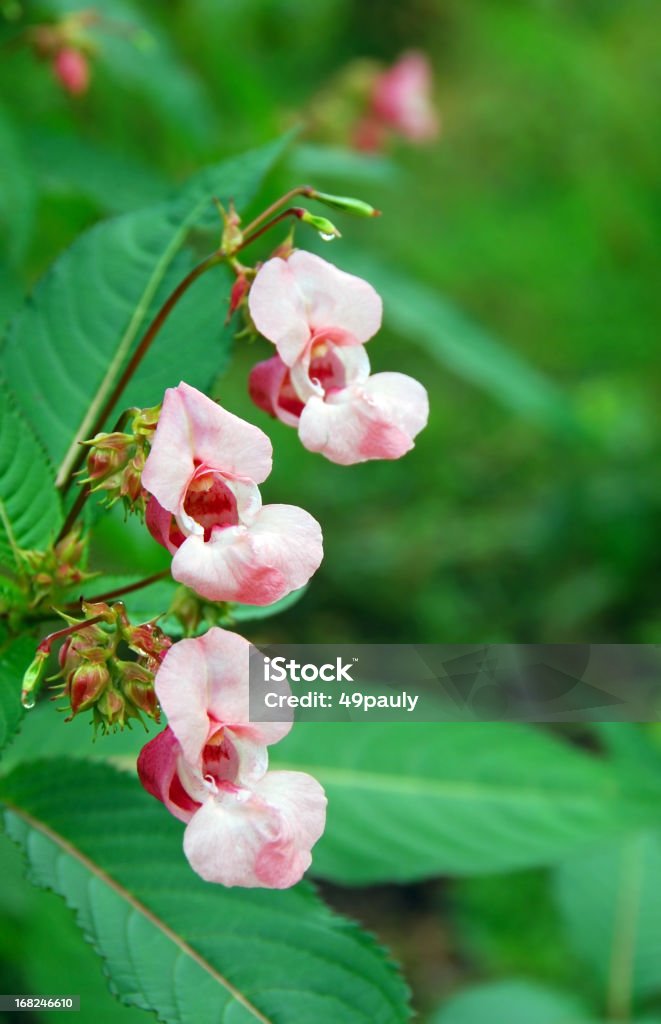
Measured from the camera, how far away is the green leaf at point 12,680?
674 mm

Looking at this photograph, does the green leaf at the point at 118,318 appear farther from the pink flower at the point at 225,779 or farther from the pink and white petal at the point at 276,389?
the pink flower at the point at 225,779

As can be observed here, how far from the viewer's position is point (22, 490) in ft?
2.46

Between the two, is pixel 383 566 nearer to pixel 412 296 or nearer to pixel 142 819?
pixel 412 296

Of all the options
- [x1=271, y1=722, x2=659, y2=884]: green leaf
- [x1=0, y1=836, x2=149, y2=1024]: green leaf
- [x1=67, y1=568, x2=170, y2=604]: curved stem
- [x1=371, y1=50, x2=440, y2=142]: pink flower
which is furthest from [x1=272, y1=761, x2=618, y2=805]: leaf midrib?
[x1=371, y1=50, x2=440, y2=142]: pink flower

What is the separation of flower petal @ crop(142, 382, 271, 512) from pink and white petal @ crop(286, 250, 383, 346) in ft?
0.33

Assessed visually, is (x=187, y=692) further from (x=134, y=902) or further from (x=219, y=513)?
(x=134, y=902)

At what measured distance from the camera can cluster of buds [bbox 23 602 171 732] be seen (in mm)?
609

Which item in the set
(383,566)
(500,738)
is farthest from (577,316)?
(500,738)

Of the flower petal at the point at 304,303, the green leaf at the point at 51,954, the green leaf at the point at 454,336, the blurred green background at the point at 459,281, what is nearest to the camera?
the flower petal at the point at 304,303

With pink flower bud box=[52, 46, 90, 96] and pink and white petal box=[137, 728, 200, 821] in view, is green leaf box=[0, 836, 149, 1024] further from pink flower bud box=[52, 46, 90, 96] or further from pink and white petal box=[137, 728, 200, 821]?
pink flower bud box=[52, 46, 90, 96]

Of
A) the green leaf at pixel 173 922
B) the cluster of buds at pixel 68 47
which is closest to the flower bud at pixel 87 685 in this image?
the green leaf at pixel 173 922

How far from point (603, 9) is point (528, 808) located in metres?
4.63

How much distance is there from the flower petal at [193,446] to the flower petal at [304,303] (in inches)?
3.8

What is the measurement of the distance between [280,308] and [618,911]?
3.53 feet
